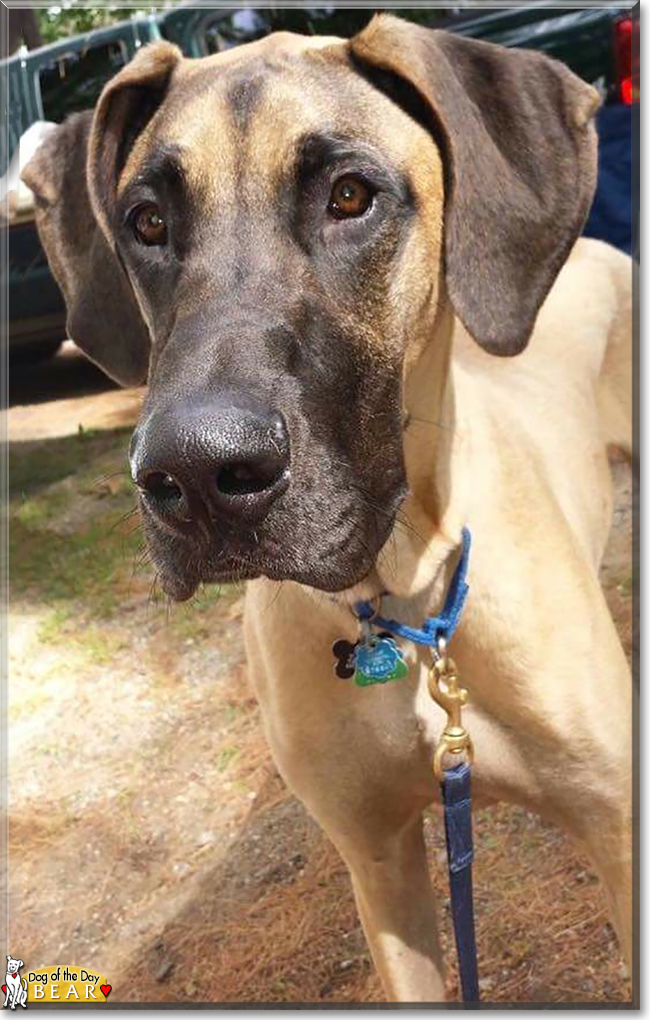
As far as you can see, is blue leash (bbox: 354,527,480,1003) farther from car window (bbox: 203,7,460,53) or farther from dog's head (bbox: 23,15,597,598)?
car window (bbox: 203,7,460,53)

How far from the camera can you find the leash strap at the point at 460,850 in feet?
7.75

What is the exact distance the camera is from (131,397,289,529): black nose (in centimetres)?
170

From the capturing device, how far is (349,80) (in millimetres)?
2316

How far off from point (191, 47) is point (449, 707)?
616cm

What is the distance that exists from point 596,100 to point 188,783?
2.81 metres

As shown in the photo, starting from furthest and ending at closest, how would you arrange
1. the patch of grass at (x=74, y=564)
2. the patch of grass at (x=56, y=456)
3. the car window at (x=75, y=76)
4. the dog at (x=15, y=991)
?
the car window at (x=75, y=76) < the patch of grass at (x=56, y=456) < the patch of grass at (x=74, y=564) < the dog at (x=15, y=991)

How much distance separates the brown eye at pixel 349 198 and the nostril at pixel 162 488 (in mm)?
658

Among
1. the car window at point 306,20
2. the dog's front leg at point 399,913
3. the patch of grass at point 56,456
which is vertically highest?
the car window at point 306,20

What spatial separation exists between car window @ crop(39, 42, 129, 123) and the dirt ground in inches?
134

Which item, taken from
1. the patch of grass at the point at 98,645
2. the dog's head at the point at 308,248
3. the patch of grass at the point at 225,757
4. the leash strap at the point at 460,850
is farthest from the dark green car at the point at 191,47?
the leash strap at the point at 460,850

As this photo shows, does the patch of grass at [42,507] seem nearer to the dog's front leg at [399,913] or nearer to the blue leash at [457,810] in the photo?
the dog's front leg at [399,913]

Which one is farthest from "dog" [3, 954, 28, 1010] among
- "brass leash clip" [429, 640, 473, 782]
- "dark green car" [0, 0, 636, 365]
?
"dark green car" [0, 0, 636, 365]

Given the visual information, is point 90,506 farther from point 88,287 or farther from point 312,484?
point 312,484

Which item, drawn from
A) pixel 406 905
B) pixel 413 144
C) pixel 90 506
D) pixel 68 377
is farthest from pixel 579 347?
pixel 68 377
